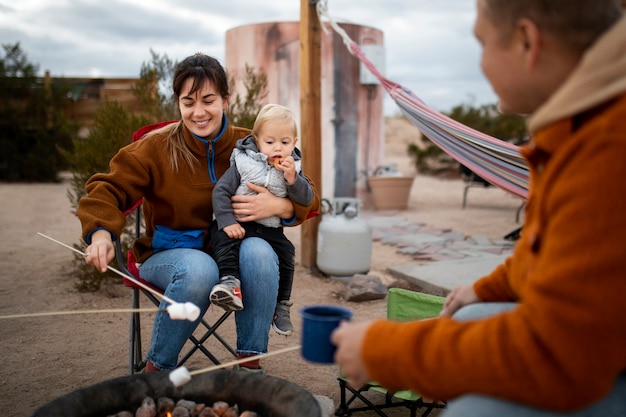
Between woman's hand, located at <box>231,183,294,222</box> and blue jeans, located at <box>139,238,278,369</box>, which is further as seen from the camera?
woman's hand, located at <box>231,183,294,222</box>

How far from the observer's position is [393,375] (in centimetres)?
99

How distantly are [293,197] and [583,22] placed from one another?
59.7 inches

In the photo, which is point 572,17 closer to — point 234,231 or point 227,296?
point 227,296

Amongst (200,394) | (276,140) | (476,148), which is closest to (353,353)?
(200,394)

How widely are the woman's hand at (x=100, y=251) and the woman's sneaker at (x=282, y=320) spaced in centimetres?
74

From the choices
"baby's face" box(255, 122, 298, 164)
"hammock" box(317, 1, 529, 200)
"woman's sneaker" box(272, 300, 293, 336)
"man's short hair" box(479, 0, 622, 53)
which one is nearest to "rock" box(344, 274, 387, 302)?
"hammock" box(317, 1, 529, 200)

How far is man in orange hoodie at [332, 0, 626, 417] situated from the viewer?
2.71 ft

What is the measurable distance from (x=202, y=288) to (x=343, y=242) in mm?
2313

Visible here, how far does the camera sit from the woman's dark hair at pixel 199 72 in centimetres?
222

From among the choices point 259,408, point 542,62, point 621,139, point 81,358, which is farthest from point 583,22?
point 81,358

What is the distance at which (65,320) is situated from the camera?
3.36 m

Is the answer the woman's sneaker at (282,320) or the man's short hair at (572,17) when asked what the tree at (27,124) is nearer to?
the woman's sneaker at (282,320)

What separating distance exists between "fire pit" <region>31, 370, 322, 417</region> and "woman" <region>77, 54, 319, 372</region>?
11.0 inches

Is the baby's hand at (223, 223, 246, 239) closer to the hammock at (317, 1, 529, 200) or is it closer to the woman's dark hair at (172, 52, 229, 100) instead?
the woman's dark hair at (172, 52, 229, 100)
